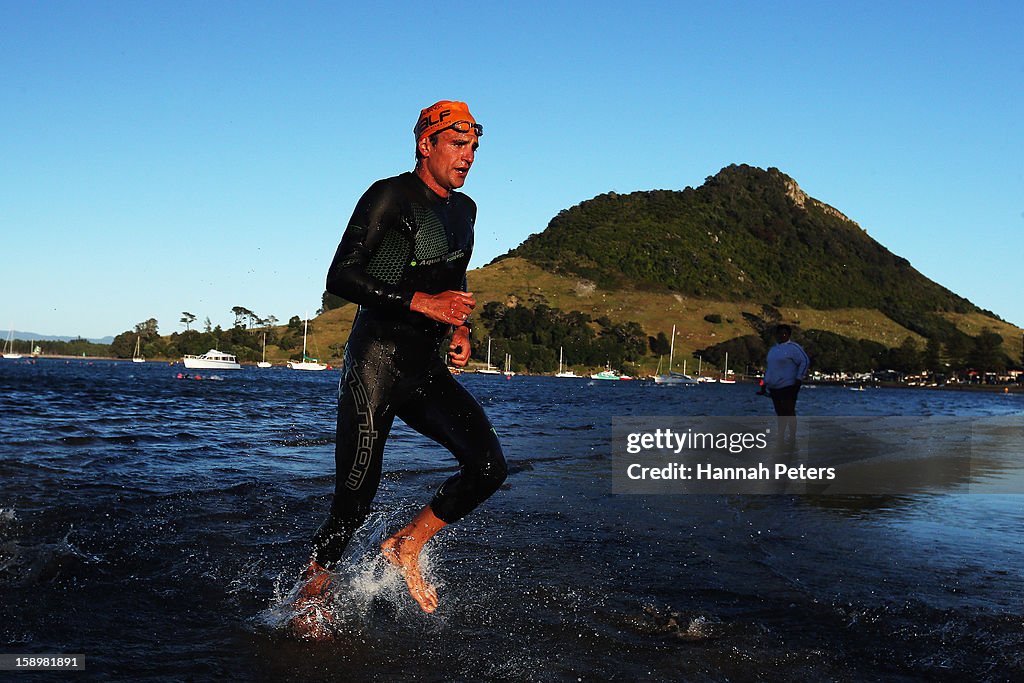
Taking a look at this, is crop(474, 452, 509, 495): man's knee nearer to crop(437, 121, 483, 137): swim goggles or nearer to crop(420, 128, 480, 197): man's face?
crop(420, 128, 480, 197): man's face

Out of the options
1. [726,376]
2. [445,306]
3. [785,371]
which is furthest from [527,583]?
[726,376]

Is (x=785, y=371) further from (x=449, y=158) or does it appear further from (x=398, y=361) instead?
(x=398, y=361)

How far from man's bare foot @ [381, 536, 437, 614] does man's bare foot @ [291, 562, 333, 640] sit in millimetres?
326

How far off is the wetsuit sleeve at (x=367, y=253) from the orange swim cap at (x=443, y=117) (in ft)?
1.43

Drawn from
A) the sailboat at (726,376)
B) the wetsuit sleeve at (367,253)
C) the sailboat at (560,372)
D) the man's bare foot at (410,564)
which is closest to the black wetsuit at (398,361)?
the wetsuit sleeve at (367,253)

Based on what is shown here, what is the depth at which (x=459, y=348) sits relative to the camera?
4387 millimetres

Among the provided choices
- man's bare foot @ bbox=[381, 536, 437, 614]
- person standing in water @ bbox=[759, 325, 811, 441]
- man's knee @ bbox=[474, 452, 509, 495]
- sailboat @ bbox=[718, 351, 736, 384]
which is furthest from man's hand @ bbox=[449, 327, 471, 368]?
sailboat @ bbox=[718, 351, 736, 384]

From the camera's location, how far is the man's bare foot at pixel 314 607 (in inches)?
154

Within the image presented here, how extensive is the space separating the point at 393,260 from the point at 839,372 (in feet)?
529

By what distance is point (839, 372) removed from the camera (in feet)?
508

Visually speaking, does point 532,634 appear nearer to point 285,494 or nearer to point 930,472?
point 285,494

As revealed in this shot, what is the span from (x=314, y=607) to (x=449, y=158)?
2.21m

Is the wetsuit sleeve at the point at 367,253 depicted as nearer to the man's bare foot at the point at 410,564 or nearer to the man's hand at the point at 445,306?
the man's hand at the point at 445,306

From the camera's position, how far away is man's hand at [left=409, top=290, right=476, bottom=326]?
389cm
